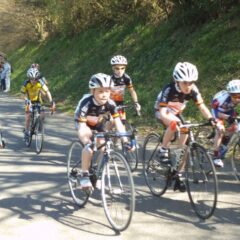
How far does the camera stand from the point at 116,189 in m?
5.51

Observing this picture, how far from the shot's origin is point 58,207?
6465 mm

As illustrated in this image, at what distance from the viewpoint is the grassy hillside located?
43.1ft

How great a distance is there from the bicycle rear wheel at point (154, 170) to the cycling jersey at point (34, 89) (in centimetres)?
430

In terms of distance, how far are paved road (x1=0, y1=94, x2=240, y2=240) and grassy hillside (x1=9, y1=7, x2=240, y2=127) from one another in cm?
483

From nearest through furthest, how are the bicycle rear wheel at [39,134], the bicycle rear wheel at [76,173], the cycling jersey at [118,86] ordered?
the bicycle rear wheel at [76,173] → the cycling jersey at [118,86] → the bicycle rear wheel at [39,134]

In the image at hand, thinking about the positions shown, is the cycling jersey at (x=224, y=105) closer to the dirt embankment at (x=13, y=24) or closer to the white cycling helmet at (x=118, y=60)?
the white cycling helmet at (x=118, y=60)

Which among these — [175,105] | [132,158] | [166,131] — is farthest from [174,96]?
[132,158]

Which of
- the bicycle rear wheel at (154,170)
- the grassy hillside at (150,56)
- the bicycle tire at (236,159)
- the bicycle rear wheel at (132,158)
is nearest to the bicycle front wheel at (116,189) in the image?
the bicycle rear wheel at (154,170)

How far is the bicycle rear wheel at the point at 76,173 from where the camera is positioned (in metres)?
6.48

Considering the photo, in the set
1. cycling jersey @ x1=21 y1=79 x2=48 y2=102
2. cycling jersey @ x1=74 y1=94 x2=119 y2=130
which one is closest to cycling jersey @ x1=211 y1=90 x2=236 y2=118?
cycling jersey @ x1=74 y1=94 x2=119 y2=130

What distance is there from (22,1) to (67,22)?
12.6 meters

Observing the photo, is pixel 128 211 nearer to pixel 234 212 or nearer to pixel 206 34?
pixel 234 212

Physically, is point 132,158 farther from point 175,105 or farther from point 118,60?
point 175,105

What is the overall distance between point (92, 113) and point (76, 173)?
2.99 feet
